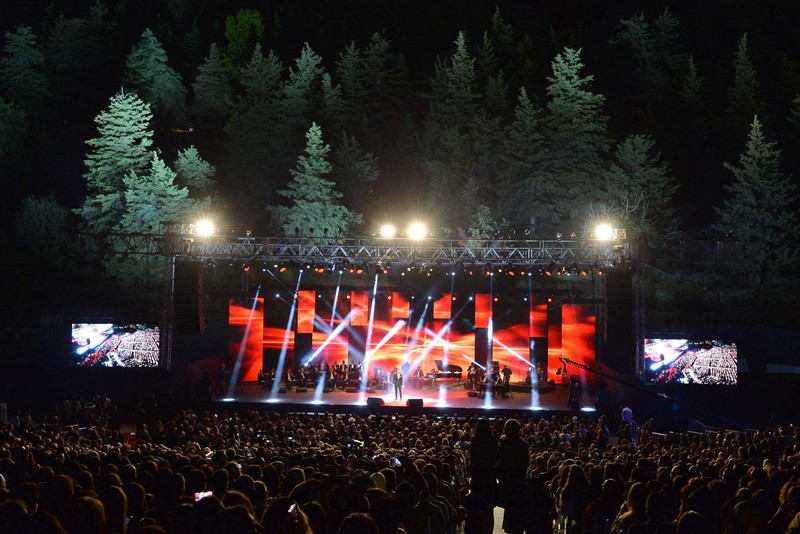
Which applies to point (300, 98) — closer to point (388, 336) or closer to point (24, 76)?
point (24, 76)

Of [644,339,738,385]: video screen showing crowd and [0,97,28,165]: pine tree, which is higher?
[0,97,28,165]: pine tree

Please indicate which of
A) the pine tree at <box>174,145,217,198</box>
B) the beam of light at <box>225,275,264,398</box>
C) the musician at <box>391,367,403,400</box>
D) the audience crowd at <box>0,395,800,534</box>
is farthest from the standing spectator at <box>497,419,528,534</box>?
the pine tree at <box>174,145,217,198</box>

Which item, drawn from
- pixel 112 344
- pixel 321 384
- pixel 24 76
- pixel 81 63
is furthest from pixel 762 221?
pixel 24 76

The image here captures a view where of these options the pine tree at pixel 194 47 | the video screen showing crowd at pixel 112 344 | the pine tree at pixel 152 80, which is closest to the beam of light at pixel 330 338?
the video screen showing crowd at pixel 112 344

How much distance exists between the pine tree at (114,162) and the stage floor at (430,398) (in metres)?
17.2

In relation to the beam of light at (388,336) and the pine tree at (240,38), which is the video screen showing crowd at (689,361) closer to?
the beam of light at (388,336)

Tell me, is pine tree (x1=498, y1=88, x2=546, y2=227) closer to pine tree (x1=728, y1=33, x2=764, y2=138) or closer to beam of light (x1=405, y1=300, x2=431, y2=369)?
beam of light (x1=405, y1=300, x2=431, y2=369)

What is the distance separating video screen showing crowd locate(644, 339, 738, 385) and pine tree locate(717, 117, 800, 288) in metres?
15.6

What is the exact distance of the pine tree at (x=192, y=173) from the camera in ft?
164

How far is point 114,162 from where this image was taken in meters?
48.8

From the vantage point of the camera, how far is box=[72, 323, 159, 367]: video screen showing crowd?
3178 centimetres

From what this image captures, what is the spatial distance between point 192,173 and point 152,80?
11.3 m

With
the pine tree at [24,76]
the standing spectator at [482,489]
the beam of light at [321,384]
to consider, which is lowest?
the standing spectator at [482,489]

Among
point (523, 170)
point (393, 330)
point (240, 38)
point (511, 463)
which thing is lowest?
point (511, 463)
